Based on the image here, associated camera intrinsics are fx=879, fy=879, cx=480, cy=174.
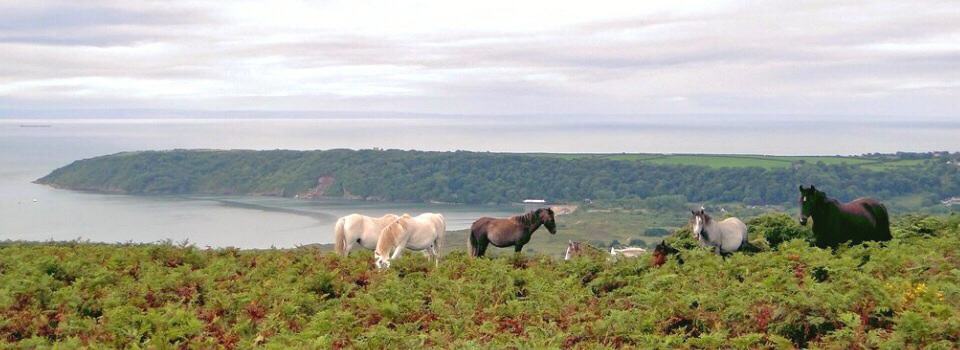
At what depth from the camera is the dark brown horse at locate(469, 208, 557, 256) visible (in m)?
22.2

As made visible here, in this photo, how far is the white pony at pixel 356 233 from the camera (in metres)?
21.6

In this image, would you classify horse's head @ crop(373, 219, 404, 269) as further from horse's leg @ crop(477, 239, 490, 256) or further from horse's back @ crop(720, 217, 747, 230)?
horse's back @ crop(720, 217, 747, 230)

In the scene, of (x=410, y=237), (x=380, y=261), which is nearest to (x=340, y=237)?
(x=410, y=237)

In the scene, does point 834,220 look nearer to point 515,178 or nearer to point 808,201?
point 808,201

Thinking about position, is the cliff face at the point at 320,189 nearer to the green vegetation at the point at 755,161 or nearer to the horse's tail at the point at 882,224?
the green vegetation at the point at 755,161

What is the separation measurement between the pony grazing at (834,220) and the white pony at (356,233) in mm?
9543

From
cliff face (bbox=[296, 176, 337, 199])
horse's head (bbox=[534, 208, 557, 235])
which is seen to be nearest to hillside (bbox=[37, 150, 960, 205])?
cliff face (bbox=[296, 176, 337, 199])

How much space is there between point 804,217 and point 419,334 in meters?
10.6

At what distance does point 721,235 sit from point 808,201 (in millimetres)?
1980

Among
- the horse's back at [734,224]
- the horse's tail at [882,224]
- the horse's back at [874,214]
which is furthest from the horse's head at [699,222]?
the horse's tail at [882,224]

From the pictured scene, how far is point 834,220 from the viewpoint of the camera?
19328 millimetres

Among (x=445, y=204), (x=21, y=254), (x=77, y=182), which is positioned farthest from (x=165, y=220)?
(x=21, y=254)

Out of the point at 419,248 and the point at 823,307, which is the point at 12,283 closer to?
the point at 419,248

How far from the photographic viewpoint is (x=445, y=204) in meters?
154
